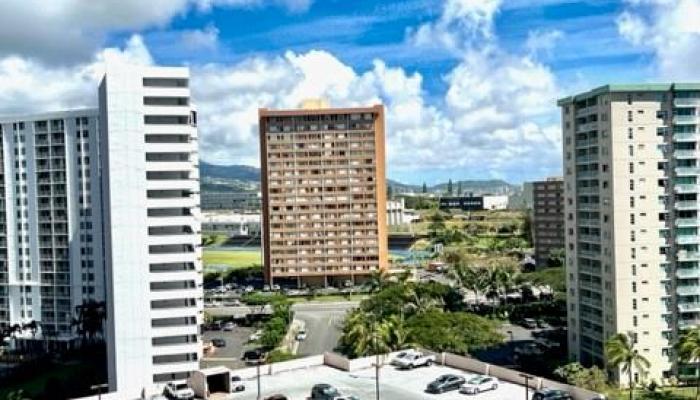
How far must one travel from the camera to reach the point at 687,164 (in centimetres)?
7188

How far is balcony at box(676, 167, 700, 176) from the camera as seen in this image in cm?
7144

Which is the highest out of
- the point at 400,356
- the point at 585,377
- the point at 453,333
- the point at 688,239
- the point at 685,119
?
the point at 685,119

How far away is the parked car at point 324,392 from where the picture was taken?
153ft

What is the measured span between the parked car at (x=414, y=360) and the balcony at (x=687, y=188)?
31467 millimetres

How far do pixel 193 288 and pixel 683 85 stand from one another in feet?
157

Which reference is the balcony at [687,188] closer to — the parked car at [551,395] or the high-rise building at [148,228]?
the parked car at [551,395]

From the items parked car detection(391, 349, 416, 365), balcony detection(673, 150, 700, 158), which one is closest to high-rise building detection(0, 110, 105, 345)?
parked car detection(391, 349, 416, 365)

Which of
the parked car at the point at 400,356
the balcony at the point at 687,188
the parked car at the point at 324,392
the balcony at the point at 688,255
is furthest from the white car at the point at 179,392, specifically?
the balcony at the point at 687,188

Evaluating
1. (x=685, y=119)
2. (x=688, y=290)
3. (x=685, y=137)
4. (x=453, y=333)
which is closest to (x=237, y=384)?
(x=453, y=333)

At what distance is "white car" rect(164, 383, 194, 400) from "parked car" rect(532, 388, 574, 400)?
20709 mm

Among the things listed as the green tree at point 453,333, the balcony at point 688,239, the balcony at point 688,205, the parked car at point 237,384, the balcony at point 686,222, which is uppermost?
the balcony at point 688,205

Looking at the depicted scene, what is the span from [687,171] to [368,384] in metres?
39.2

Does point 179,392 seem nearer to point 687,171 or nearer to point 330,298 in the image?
point 687,171

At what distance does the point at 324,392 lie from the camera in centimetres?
4681
